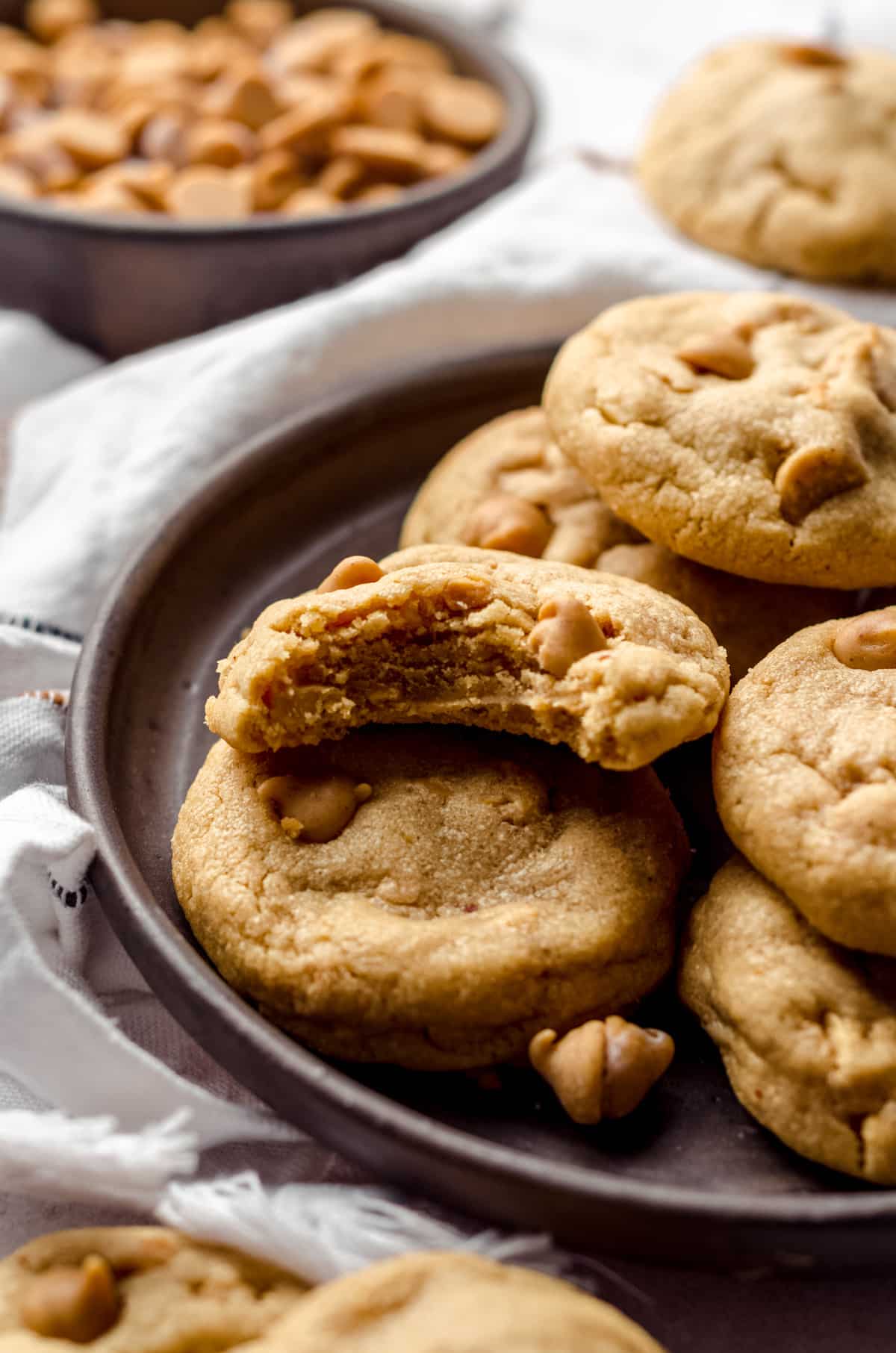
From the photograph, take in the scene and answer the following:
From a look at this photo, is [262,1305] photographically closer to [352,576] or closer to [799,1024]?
[799,1024]

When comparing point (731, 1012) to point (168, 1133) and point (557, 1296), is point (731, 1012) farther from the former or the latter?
point (168, 1133)

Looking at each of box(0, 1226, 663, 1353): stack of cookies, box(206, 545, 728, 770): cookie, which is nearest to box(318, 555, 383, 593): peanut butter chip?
box(206, 545, 728, 770): cookie

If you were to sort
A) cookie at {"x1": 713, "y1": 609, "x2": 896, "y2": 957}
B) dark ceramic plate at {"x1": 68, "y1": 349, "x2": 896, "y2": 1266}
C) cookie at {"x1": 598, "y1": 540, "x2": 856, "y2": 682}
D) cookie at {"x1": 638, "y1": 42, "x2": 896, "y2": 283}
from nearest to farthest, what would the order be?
dark ceramic plate at {"x1": 68, "y1": 349, "x2": 896, "y2": 1266} < cookie at {"x1": 713, "y1": 609, "x2": 896, "y2": 957} < cookie at {"x1": 598, "y1": 540, "x2": 856, "y2": 682} < cookie at {"x1": 638, "y1": 42, "x2": 896, "y2": 283}

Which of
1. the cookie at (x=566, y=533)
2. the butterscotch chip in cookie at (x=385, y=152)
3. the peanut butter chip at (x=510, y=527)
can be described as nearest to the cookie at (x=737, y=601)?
the cookie at (x=566, y=533)

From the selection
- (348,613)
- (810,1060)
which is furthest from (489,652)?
(810,1060)

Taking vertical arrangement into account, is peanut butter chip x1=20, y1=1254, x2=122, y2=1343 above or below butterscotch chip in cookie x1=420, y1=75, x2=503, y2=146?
below

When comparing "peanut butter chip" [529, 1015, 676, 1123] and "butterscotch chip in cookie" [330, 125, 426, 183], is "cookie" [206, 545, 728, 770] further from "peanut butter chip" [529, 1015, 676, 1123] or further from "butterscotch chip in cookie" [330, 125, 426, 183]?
"butterscotch chip in cookie" [330, 125, 426, 183]

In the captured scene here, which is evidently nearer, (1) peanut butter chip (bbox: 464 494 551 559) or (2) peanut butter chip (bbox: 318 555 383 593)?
(2) peanut butter chip (bbox: 318 555 383 593)

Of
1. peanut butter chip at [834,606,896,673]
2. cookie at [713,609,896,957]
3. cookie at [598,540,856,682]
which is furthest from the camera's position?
cookie at [598,540,856,682]
